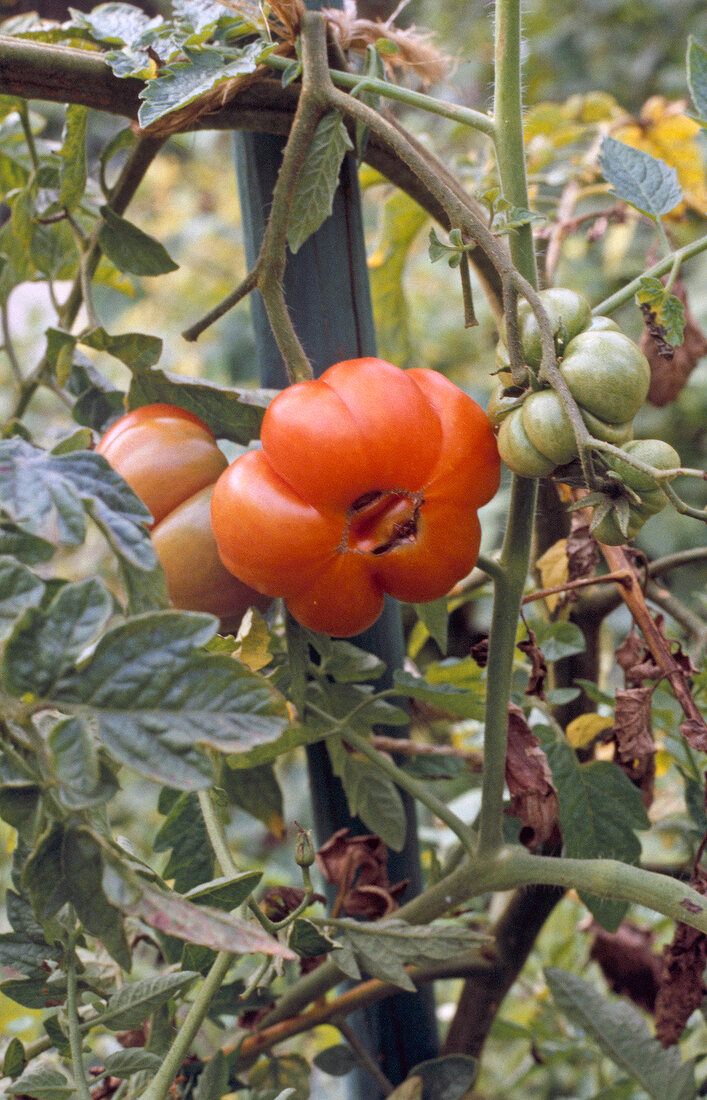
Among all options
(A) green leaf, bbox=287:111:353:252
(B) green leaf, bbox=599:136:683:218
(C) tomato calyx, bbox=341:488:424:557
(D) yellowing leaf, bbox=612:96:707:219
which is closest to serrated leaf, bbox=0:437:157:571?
(C) tomato calyx, bbox=341:488:424:557

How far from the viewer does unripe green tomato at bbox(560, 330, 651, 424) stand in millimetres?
380

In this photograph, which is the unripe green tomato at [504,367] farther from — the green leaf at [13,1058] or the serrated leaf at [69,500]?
the green leaf at [13,1058]

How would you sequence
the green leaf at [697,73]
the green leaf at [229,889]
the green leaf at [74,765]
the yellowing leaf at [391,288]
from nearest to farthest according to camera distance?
the green leaf at [74,765] < the green leaf at [229,889] < the green leaf at [697,73] < the yellowing leaf at [391,288]

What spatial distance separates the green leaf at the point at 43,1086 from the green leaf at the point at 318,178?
1.38 feet

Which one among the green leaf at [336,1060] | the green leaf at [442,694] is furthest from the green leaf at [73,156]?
the green leaf at [336,1060]

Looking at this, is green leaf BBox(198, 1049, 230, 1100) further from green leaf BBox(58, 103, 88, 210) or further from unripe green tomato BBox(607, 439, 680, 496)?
green leaf BBox(58, 103, 88, 210)

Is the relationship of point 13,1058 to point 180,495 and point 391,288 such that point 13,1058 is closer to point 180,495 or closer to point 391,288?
point 180,495

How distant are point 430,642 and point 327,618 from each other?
1.26 metres

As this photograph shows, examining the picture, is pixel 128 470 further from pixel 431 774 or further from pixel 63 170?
pixel 431 774

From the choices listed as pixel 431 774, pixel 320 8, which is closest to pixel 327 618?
pixel 431 774

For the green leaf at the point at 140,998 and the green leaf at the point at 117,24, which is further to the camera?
the green leaf at the point at 117,24

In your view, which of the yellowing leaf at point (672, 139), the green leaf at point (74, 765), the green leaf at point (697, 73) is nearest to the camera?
the green leaf at point (74, 765)

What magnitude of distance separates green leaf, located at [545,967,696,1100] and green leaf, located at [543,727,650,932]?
12cm

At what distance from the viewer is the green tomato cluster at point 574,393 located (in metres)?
0.38
